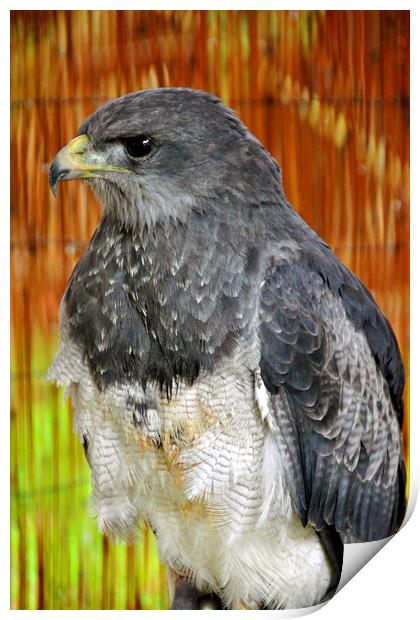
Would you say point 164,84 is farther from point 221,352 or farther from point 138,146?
point 221,352

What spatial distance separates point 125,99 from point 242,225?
347 mm

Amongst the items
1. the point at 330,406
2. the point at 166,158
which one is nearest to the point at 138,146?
the point at 166,158

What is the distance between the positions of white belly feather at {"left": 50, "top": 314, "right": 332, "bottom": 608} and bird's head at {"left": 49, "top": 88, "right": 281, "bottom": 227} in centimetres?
35

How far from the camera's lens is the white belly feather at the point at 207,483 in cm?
201

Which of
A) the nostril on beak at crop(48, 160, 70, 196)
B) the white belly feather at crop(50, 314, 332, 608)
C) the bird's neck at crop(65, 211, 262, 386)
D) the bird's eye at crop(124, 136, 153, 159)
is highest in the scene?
the bird's eye at crop(124, 136, 153, 159)

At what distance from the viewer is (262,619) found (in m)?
2.23

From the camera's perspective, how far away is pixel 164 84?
2055 millimetres

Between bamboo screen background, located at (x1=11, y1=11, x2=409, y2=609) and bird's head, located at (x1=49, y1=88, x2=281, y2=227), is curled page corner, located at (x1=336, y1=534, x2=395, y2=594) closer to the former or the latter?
bamboo screen background, located at (x1=11, y1=11, x2=409, y2=609)

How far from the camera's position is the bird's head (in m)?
1.92

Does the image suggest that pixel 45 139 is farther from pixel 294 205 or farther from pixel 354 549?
pixel 354 549

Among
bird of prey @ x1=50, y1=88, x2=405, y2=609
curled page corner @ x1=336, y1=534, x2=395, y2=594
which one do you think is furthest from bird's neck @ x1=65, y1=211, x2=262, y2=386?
curled page corner @ x1=336, y1=534, x2=395, y2=594

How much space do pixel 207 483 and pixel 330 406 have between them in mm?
305

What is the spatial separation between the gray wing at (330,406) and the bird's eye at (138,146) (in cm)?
35
